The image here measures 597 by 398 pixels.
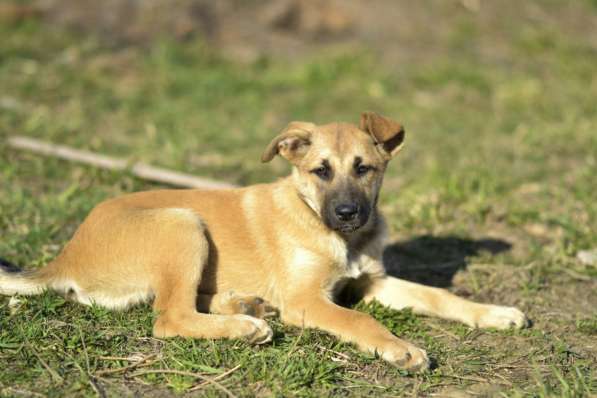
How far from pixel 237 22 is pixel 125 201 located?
8429 mm

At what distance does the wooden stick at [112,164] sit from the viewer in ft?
21.8

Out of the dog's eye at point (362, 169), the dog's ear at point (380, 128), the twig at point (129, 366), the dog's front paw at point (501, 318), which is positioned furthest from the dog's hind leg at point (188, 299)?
the dog's front paw at point (501, 318)

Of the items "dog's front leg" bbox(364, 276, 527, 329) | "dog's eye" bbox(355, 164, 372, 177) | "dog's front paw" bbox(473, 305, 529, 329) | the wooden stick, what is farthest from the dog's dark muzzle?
the wooden stick

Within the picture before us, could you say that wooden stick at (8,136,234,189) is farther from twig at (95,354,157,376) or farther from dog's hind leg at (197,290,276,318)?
twig at (95,354,157,376)

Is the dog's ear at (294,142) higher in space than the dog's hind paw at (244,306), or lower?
higher

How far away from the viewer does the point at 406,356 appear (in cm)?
397

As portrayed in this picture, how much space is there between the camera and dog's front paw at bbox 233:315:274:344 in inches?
163

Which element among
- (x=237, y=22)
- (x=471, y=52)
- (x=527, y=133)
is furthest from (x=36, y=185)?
(x=471, y=52)

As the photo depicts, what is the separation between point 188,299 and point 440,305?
1784 millimetres

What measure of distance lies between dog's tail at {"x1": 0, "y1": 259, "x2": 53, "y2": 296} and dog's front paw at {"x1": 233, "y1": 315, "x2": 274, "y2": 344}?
1.42 metres

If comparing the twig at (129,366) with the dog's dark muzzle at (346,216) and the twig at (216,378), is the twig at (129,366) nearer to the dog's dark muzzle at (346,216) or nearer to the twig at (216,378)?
the twig at (216,378)

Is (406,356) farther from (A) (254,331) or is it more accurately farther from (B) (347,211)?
(B) (347,211)

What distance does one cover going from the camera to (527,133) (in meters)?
8.91

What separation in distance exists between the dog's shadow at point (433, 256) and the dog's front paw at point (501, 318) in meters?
0.90
